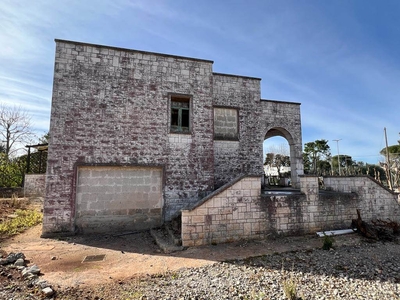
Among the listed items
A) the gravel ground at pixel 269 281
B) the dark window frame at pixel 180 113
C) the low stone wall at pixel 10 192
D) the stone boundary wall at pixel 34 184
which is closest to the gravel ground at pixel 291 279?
the gravel ground at pixel 269 281

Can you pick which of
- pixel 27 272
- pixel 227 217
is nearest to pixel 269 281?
pixel 227 217

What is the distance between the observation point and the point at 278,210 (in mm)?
7039

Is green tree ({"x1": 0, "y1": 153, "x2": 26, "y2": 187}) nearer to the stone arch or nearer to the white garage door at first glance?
the white garage door

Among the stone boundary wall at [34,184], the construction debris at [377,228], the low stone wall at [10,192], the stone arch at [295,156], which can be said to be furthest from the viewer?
the low stone wall at [10,192]

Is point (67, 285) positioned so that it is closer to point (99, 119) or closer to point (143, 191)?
point (143, 191)

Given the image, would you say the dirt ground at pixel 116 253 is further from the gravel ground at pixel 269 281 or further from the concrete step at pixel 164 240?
the gravel ground at pixel 269 281

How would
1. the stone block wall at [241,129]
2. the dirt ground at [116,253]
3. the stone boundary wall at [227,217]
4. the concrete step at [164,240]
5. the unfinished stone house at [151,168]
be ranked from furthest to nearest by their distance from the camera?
the stone block wall at [241,129]
the unfinished stone house at [151,168]
the stone boundary wall at [227,217]
the concrete step at [164,240]
the dirt ground at [116,253]

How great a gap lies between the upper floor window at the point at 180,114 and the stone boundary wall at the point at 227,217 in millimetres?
3314

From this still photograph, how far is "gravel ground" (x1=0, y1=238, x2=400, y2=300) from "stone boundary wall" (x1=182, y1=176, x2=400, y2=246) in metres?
1.35

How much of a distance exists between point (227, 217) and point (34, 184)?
12.6 metres

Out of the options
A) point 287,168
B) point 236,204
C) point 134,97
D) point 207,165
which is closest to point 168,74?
point 134,97

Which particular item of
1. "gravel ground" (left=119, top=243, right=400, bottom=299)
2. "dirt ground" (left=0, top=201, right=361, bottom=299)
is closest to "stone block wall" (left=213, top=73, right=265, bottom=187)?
"dirt ground" (left=0, top=201, right=361, bottom=299)

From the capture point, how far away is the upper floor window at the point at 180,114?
891 cm

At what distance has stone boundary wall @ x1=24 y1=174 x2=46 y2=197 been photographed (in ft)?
42.4
